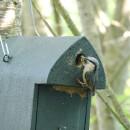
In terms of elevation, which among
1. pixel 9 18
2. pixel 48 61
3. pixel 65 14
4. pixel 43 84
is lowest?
pixel 43 84

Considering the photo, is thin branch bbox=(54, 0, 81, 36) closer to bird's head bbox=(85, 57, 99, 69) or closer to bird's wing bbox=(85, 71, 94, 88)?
bird's head bbox=(85, 57, 99, 69)

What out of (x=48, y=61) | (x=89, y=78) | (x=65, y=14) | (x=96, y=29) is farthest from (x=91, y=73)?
(x=96, y=29)

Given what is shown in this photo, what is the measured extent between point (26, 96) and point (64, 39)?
55cm

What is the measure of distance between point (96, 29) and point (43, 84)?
111 inches

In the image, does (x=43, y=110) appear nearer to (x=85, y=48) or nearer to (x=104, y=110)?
(x=85, y=48)

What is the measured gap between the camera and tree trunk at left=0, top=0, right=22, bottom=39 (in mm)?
3580

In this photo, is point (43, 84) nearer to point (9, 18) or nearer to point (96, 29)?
point (9, 18)

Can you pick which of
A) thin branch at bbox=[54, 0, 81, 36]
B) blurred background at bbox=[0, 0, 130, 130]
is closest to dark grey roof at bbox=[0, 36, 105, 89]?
blurred background at bbox=[0, 0, 130, 130]

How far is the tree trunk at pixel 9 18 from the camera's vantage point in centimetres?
358

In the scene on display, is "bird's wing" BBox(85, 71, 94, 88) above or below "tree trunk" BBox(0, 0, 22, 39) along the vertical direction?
below

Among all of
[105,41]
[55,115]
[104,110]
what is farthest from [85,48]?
[105,41]

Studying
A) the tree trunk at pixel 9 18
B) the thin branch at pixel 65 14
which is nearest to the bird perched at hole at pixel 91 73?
the tree trunk at pixel 9 18

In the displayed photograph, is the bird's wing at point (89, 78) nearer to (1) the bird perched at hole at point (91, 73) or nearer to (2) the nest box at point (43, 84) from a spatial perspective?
(1) the bird perched at hole at point (91, 73)

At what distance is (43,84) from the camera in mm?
3008
